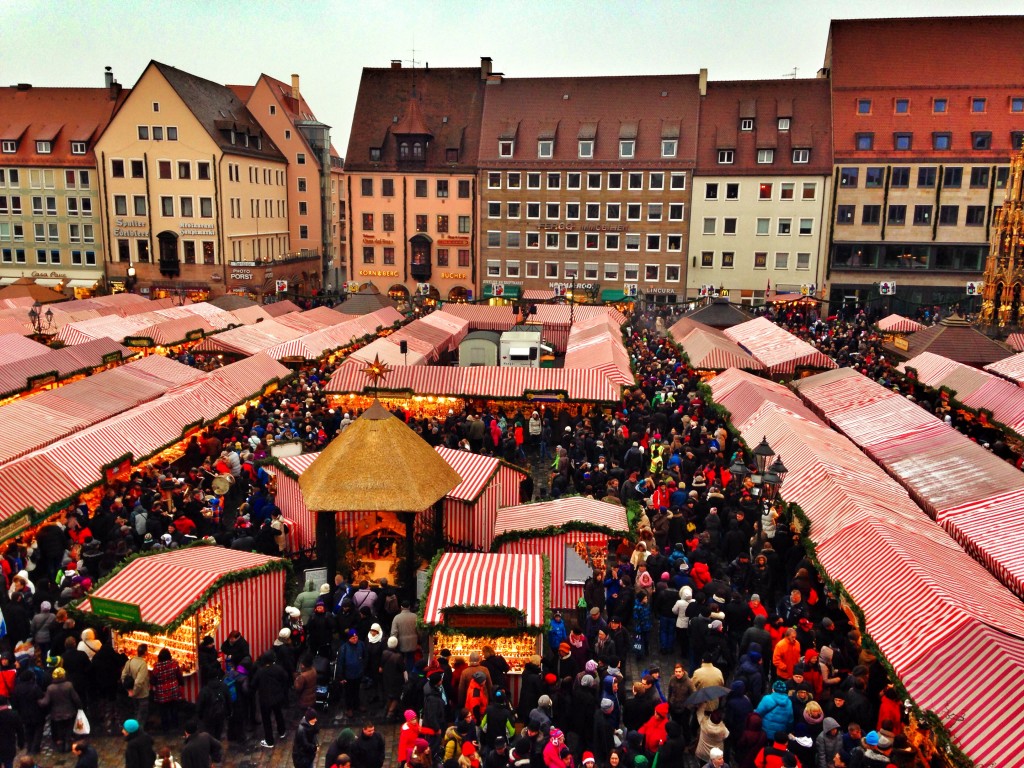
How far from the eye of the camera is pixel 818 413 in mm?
22750

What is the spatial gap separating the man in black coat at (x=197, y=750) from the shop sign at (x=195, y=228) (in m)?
48.5

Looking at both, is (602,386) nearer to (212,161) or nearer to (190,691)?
(190,691)

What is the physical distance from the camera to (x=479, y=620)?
10328 mm

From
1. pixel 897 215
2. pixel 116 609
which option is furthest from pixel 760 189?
pixel 116 609

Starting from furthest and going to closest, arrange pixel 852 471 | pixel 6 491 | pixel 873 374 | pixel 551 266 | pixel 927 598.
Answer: pixel 551 266, pixel 873 374, pixel 852 471, pixel 6 491, pixel 927 598

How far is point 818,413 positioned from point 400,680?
1572cm

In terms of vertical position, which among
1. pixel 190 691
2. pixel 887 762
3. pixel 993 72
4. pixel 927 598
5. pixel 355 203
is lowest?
pixel 190 691

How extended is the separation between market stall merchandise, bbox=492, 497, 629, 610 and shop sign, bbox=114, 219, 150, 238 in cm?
4681

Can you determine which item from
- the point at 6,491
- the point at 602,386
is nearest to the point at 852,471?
the point at 602,386

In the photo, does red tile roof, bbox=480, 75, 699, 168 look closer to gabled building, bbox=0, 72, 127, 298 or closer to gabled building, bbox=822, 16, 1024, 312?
gabled building, bbox=822, 16, 1024, 312

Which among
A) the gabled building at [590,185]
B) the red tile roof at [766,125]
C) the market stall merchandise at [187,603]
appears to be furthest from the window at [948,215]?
the market stall merchandise at [187,603]

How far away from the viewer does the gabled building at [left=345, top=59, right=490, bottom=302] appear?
55781mm

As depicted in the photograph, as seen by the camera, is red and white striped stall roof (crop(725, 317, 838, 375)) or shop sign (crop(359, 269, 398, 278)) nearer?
red and white striped stall roof (crop(725, 317, 838, 375))

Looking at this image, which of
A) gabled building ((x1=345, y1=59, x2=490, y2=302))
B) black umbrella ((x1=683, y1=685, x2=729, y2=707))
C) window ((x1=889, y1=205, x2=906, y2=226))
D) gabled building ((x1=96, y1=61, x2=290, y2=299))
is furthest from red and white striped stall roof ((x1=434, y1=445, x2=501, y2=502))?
window ((x1=889, y1=205, x2=906, y2=226))
